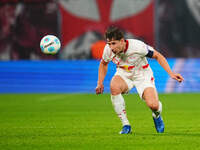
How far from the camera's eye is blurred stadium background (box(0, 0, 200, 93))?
19250mm

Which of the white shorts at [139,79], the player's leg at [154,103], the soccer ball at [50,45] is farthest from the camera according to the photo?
the soccer ball at [50,45]

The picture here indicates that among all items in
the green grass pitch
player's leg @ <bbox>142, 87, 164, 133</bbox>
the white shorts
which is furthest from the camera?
the white shorts

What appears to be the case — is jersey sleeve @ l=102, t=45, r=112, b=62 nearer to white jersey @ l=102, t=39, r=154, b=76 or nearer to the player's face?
white jersey @ l=102, t=39, r=154, b=76

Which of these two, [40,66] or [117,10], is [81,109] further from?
[117,10]

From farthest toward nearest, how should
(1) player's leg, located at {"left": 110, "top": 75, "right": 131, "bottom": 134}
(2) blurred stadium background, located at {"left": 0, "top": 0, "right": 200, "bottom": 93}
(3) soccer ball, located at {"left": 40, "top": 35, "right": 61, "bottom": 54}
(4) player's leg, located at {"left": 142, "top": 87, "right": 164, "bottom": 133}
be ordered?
(2) blurred stadium background, located at {"left": 0, "top": 0, "right": 200, "bottom": 93}
(3) soccer ball, located at {"left": 40, "top": 35, "right": 61, "bottom": 54}
(1) player's leg, located at {"left": 110, "top": 75, "right": 131, "bottom": 134}
(4) player's leg, located at {"left": 142, "top": 87, "right": 164, "bottom": 133}

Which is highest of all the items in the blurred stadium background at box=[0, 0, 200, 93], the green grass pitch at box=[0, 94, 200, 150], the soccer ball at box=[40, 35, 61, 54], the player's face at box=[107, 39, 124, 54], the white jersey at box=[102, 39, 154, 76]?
the blurred stadium background at box=[0, 0, 200, 93]

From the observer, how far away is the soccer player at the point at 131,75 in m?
8.67

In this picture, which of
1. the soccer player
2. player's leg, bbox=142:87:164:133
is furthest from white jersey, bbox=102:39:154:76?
player's leg, bbox=142:87:164:133

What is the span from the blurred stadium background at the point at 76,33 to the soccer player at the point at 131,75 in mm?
9854

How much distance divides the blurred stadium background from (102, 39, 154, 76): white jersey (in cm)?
985

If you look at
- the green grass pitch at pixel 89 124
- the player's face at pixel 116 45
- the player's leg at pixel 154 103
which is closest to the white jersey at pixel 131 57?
the player's face at pixel 116 45

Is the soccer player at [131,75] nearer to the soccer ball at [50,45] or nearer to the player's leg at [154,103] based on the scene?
the player's leg at [154,103]

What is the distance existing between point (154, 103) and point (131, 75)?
59cm

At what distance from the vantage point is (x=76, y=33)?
68.9ft
